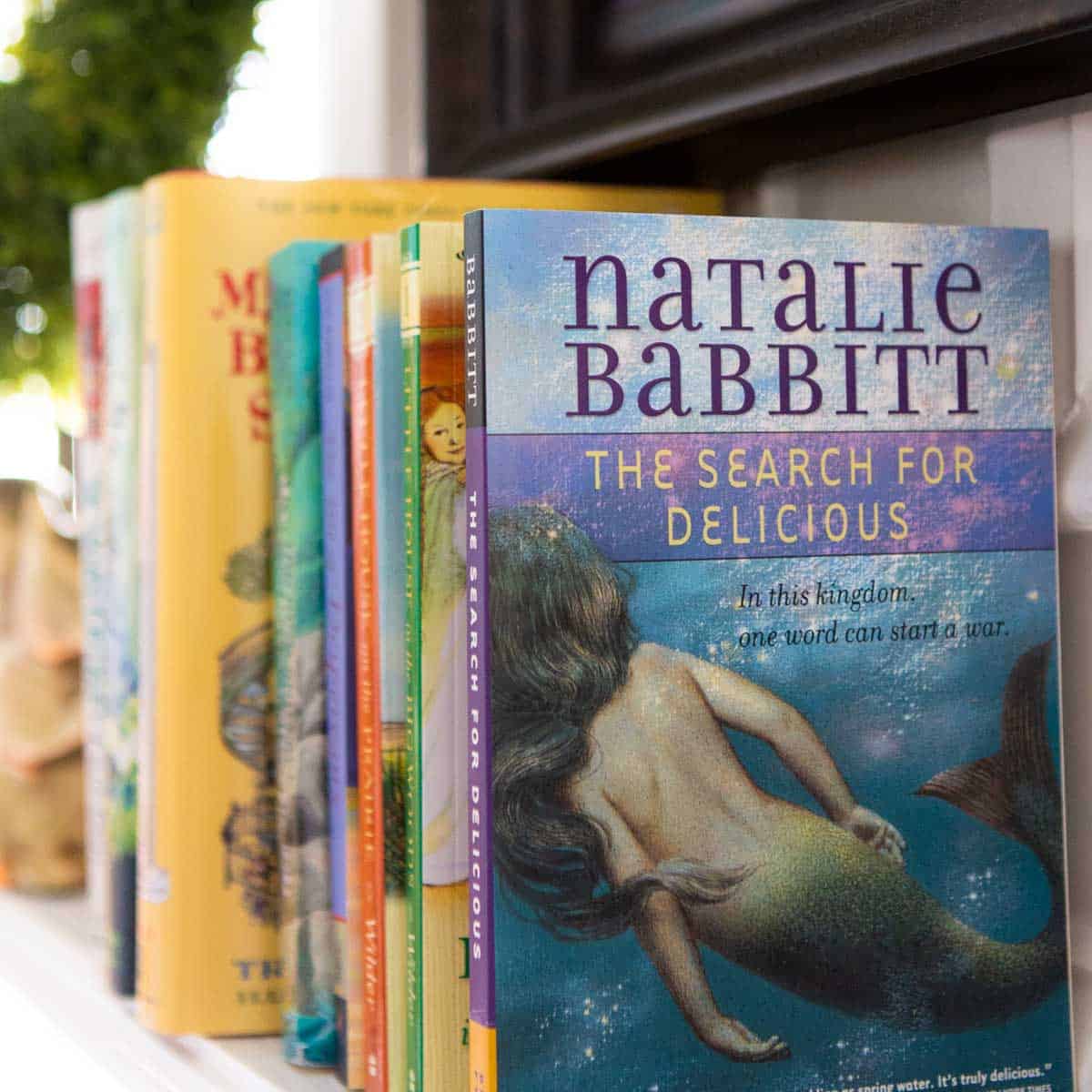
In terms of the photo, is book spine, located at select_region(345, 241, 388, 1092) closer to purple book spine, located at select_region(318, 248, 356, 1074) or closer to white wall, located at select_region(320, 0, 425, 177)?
purple book spine, located at select_region(318, 248, 356, 1074)

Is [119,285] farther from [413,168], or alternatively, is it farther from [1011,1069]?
[1011,1069]

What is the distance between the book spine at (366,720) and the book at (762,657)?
7 centimetres

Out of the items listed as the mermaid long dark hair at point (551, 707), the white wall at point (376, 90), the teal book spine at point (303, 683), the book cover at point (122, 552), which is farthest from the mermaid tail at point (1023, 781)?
the white wall at point (376, 90)

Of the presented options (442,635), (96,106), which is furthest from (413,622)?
(96,106)

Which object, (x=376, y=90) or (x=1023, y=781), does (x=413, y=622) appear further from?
(x=376, y=90)

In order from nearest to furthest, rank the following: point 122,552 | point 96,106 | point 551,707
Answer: point 551,707 → point 122,552 → point 96,106

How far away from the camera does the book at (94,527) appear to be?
Answer: 2.25 ft

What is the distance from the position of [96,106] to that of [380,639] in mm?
483

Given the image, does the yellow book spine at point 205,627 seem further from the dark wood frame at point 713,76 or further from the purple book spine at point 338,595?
the dark wood frame at point 713,76

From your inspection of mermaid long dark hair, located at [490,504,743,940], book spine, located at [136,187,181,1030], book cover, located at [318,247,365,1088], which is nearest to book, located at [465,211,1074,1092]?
mermaid long dark hair, located at [490,504,743,940]

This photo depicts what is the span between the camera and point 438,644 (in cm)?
43

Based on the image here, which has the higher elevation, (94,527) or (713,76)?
(713,76)

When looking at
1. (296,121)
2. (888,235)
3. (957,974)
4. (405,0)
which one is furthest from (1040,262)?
(296,121)

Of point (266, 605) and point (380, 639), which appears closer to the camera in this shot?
point (380, 639)
